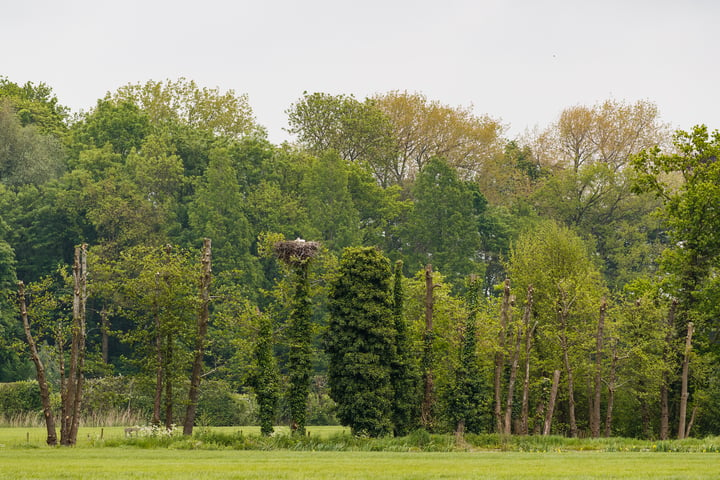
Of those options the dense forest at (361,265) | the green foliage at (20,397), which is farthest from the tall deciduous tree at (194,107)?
the green foliage at (20,397)

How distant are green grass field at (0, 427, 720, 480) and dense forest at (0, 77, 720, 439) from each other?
9.89 metres

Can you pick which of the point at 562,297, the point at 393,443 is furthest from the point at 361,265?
the point at 562,297

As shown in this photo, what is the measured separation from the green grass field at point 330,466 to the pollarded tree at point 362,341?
12484 mm

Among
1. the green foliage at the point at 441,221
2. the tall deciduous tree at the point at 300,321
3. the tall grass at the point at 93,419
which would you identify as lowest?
the tall grass at the point at 93,419

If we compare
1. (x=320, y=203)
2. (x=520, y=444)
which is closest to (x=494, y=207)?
(x=320, y=203)

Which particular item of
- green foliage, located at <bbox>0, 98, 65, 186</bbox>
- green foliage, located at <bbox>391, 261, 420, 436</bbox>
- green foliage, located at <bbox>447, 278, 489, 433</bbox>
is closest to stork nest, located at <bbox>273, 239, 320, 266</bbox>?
green foliage, located at <bbox>391, 261, 420, 436</bbox>

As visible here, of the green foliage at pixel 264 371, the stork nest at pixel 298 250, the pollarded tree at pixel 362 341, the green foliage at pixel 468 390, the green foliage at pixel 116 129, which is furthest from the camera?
the green foliage at pixel 116 129

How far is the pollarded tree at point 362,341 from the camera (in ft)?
143

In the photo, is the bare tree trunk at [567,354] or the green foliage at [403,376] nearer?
the green foliage at [403,376]

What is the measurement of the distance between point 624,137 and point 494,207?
→ 43.8ft

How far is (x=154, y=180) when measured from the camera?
264 ft

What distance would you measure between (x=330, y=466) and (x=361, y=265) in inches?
825

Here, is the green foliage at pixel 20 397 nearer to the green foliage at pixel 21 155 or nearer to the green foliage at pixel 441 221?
the green foliage at pixel 21 155

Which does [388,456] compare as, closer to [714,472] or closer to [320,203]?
[714,472]
